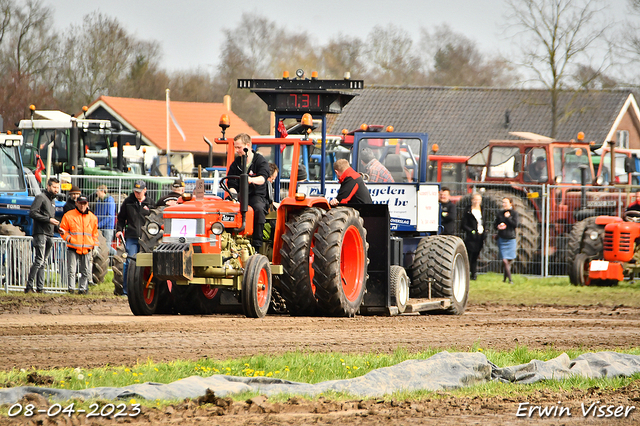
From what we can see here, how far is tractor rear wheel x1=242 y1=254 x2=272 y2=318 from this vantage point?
10.2m

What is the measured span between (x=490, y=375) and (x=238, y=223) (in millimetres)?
4356

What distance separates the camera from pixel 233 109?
60531mm

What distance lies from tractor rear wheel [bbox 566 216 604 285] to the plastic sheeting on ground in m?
11.0

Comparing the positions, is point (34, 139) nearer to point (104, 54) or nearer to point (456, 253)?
point (456, 253)

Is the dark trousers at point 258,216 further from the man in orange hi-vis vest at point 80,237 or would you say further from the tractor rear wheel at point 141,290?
the man in orange hi-vis vest at point 80,237

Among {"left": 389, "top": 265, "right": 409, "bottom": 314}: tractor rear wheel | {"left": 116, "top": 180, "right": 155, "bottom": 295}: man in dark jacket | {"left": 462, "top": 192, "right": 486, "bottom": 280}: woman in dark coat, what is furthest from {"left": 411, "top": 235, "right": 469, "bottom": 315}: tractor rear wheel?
{"left": 462, "top": 192, "right": 486, "bottom": 280}: woman in dark coat

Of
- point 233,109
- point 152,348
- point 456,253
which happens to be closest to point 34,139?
point 456,253

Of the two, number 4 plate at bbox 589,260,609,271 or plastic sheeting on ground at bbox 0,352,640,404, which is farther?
number 4 plate at bbox 589,260,609,271

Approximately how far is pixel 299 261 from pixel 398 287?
1.90 metres

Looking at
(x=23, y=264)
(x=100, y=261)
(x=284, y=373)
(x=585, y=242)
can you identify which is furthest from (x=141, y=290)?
(x=585, y=242)

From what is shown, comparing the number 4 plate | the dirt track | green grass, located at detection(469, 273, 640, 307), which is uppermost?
the number 4 plate

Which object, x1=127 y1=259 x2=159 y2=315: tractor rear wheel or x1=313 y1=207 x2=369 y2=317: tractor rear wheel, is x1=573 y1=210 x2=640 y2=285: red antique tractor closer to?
x1=313 y1=207 x2=369 y2=317: tractor rear wheel

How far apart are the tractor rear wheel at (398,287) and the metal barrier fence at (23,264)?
6.53 meters

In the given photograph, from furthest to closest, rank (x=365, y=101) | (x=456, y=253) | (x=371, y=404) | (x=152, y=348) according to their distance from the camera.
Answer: (x=365, y=101), (x=456, y=253), (x=152, y=348), (x=371, y=404)
